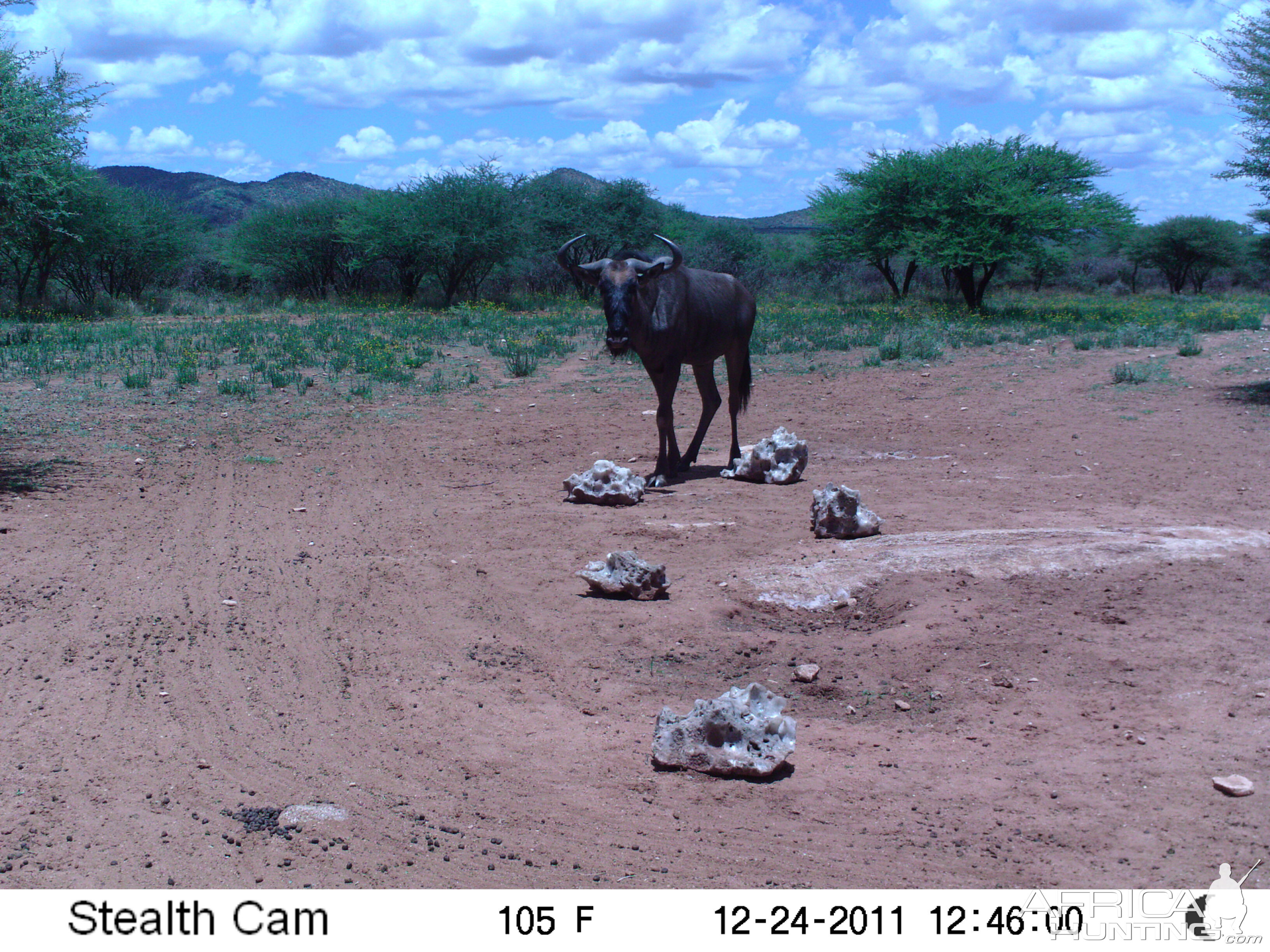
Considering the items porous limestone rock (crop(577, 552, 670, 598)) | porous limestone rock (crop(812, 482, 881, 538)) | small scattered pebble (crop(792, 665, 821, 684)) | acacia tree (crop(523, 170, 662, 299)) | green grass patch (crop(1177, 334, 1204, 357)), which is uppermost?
acacia tree (crop(523, 170, 662, 299))

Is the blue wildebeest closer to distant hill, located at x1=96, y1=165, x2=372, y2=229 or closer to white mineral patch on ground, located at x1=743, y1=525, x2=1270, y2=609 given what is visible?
white mineral patch on ground, located at x1=743, y1=525, x2=1270, y2=609

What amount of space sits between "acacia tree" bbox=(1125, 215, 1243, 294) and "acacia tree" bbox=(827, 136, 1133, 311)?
19587 millimetres

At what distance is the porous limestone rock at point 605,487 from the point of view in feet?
25.8

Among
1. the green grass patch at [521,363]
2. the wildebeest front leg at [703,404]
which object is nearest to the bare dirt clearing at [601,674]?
the wildebeest front leg at [703,404]

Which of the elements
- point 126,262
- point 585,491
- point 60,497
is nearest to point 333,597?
point 585,491

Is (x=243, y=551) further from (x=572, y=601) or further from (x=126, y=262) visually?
(x=126, y=262)

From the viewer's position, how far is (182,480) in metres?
8.82

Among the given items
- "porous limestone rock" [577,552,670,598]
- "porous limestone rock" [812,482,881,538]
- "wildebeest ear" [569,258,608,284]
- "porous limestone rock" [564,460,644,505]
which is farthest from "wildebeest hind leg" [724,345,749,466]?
"porous limestone rock" [577,552,670,598]

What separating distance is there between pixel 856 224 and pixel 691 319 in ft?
75.7

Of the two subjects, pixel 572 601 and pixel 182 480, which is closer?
pixel 572 601

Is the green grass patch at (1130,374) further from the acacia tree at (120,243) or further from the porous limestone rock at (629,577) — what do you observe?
the acacia tree at (120,243)

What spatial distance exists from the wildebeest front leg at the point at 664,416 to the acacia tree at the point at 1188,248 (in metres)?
43.3

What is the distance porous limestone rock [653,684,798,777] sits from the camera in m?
3.83

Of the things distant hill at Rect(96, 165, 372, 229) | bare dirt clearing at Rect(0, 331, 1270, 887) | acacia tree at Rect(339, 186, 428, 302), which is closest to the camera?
bare dirt clearing at Rect(0, 331, 1270, 887)
